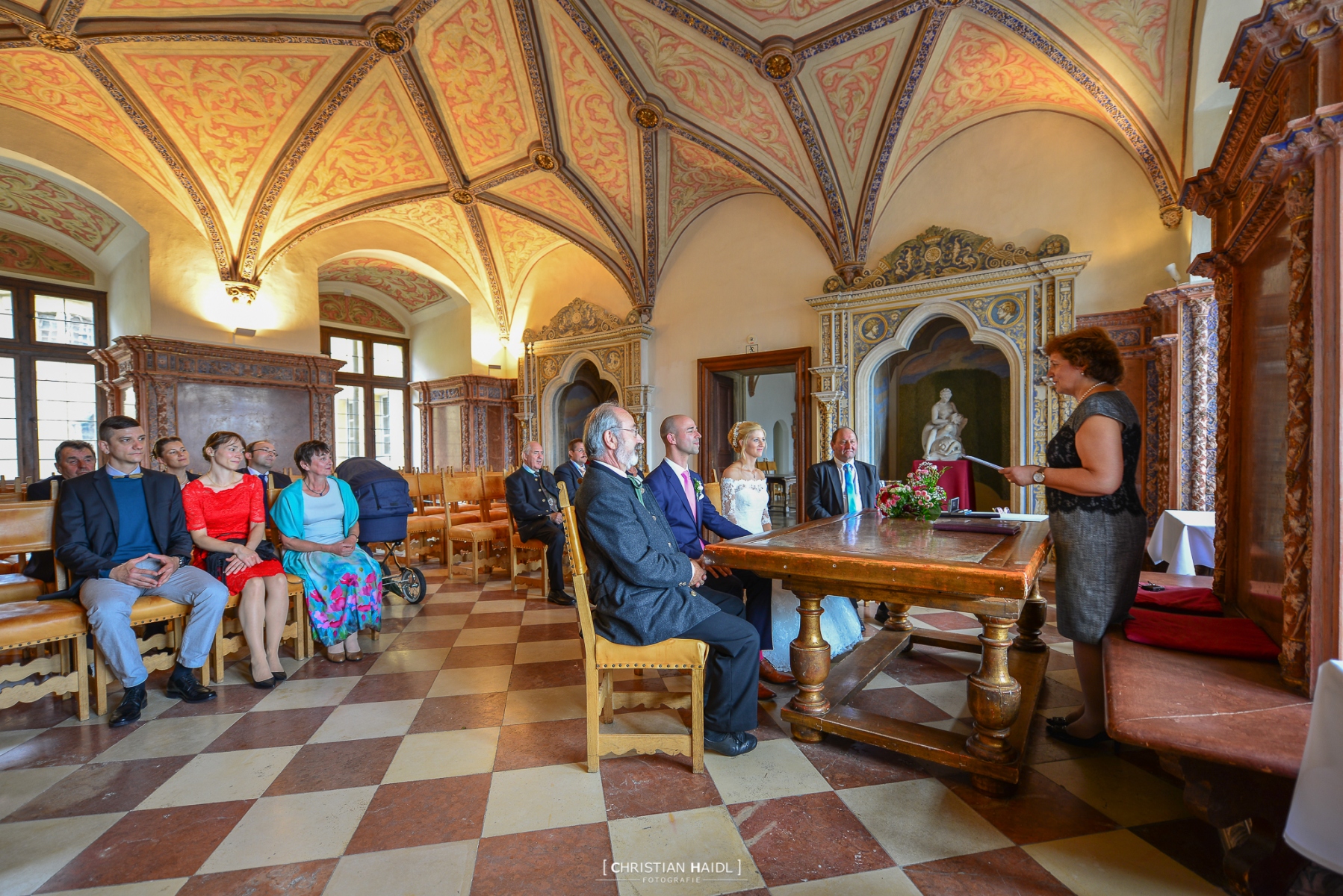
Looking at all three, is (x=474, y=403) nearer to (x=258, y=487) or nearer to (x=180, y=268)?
(x=180, y=268)

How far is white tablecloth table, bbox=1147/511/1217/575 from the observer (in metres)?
3.76

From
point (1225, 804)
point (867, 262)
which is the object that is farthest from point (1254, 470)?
point (867, 262)

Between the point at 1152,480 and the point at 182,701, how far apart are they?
25.0ft

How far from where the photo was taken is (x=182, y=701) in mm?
2973

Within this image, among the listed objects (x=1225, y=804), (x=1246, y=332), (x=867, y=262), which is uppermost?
(x=867, y=262)

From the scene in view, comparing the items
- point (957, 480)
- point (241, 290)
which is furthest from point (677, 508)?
point (241, 290)

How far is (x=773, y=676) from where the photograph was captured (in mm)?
3152

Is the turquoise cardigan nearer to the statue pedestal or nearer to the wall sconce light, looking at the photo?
the statue pedestal

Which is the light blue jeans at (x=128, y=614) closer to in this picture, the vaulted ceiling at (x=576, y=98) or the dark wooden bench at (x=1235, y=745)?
the dark wooden bench at (x=1235, y=745)

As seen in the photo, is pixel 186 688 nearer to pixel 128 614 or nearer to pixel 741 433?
pixel 128 614

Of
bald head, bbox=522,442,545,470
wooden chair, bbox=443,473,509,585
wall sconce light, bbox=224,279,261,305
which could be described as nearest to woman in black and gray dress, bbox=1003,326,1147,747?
bald head, bbox=522,442,545,470

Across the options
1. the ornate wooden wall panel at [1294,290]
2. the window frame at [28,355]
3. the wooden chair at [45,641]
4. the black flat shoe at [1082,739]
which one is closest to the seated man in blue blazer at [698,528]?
the black flat shoe at [1082,739]

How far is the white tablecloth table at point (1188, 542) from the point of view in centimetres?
376

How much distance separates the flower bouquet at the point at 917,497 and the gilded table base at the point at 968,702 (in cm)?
67
